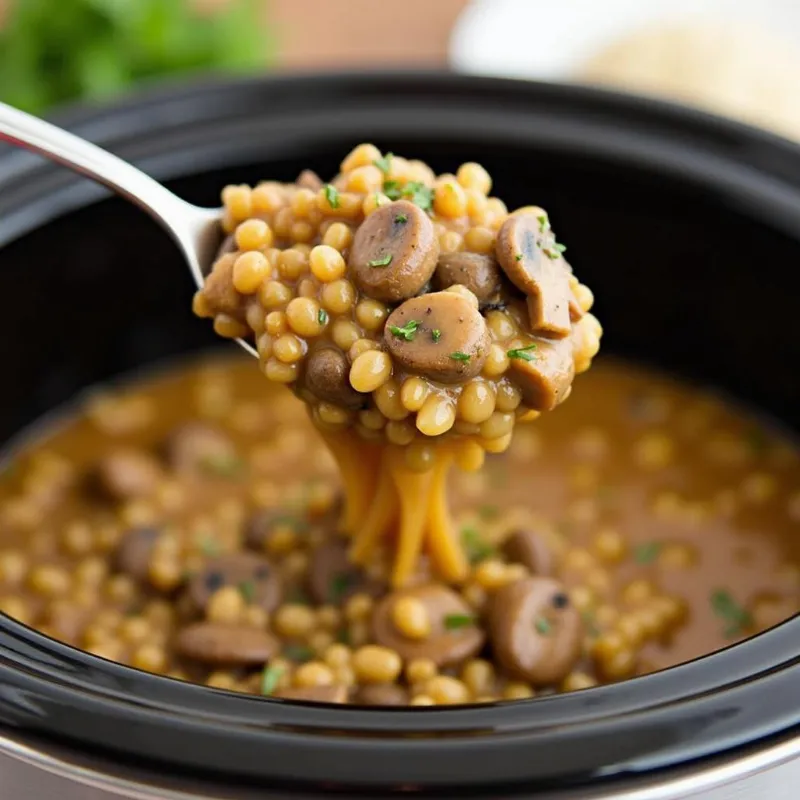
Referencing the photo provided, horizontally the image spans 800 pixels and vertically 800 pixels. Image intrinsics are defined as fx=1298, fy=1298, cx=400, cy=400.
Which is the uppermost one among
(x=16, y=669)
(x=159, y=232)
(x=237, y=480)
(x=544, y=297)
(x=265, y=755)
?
(x=159, y=232)

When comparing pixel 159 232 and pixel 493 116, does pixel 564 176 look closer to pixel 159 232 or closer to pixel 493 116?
pixel 493 116

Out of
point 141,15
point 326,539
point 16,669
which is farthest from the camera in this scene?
point 141,15

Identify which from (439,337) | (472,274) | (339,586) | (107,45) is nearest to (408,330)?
(439,337)

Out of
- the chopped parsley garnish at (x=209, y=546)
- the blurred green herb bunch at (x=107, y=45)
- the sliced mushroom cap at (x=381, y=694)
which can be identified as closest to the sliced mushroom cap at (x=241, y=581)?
the chopped parsley garnish at (x=209, y=546)

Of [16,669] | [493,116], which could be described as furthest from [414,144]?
[16,669]

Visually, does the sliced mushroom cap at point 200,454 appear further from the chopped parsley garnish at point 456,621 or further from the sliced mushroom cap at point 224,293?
the sliced mushroom cap at point 224,293

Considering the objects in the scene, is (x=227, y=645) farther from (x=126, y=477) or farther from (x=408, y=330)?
(x=408, y=330)

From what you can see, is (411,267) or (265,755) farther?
(411,267)
